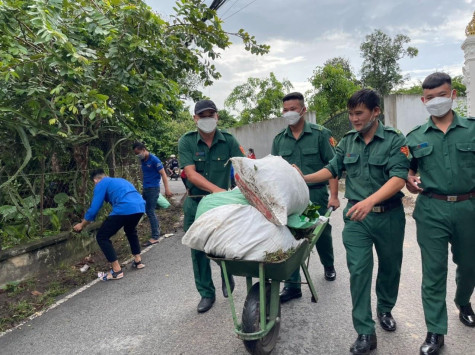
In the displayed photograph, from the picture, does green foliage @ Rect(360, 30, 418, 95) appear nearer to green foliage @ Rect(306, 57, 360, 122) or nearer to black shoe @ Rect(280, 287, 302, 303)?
green foliage @ Rect(306, 57, 360, 122)

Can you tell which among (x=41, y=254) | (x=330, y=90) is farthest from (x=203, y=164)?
(x=330, y=90)

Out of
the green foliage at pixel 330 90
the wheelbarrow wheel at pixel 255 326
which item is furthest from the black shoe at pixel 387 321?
the green foliage at pixel 330 90

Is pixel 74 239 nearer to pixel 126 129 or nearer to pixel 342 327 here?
pixel 126 129

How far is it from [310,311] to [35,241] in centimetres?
351

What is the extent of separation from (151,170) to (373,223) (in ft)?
14.4

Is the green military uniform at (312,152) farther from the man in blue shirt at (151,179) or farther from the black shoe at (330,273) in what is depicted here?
the man in blue shirt at (151,179)

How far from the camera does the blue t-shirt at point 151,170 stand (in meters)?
6.20

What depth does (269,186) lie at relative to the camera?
2.32m

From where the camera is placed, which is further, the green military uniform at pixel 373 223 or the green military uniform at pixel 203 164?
the green military uniform at pixel 203 164

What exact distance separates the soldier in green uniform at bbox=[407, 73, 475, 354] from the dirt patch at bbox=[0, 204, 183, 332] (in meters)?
3.61

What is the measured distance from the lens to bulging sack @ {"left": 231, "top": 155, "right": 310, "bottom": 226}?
2.30 m

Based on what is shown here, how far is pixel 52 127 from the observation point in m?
4.90

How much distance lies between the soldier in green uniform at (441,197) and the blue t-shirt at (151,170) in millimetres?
4444

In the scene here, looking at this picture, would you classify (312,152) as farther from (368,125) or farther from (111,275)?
(111,275)
